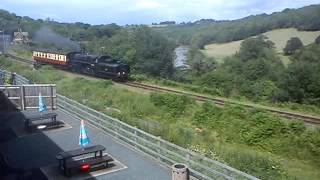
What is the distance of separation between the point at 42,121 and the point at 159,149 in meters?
7.29

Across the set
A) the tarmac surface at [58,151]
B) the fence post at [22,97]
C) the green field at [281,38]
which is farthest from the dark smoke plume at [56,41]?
the tarmac surface at [58,151]

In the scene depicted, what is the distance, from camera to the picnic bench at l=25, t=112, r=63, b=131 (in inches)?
649

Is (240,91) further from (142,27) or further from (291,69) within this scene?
(142,27)

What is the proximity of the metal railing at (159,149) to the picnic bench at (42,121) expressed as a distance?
4.39ft

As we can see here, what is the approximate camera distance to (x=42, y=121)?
17.7m

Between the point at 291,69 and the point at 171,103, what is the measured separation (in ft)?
81.5

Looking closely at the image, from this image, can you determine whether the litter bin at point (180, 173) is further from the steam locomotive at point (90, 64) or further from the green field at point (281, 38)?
the green field at point (281, 38)

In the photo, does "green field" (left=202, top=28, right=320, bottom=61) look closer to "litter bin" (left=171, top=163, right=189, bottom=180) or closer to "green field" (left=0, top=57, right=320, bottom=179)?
"green field" (left=0, top=57, right=320, bottom=179)

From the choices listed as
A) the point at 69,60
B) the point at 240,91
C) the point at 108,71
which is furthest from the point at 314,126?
the point at 69,60

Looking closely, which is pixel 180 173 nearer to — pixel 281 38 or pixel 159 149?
pixel 159 149

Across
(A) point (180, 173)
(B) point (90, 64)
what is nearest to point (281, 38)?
(B) point (90, 64)

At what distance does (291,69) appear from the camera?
1859 inches

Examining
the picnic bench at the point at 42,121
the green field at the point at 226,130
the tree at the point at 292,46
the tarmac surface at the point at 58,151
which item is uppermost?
the tree at the point at 292,46

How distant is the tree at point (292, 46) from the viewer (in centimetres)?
9375
